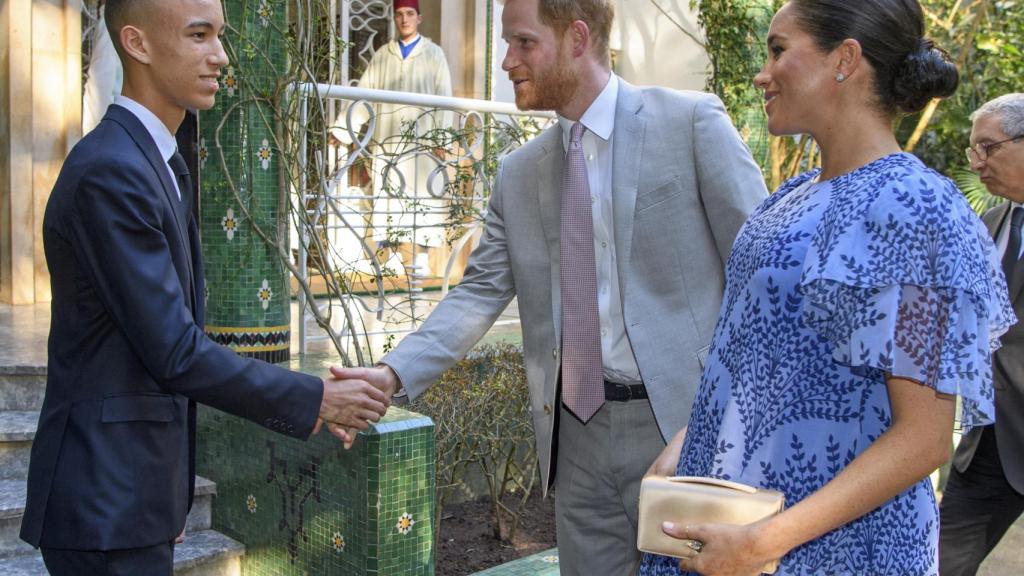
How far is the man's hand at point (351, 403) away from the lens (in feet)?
9.50

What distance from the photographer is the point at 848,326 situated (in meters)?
1.76

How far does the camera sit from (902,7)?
1.89m

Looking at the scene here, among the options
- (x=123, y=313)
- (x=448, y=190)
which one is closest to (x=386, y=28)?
(x=448, y=190)

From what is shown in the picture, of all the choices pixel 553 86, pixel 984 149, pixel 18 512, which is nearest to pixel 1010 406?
pixel 984 149

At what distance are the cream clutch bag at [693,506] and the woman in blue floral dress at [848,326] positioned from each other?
0.03m

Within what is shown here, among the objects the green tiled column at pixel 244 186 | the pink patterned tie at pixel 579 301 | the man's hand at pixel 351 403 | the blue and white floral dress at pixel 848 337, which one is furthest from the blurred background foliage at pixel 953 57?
the blue and white floral dress at pixel 848 337

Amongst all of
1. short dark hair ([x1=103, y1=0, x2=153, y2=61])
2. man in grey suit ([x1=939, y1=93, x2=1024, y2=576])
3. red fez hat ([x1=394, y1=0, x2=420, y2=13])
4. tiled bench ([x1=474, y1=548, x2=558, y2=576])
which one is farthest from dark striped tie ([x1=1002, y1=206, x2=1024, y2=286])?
red fez hat ([x1=394, y1=0, x2=420, y2=13])

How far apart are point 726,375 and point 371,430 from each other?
156cm

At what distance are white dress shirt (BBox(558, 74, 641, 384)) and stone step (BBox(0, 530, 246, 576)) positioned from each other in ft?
5.83

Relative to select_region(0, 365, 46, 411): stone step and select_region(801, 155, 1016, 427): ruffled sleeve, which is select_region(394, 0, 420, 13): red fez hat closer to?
select_region(0, 365, 46, 411): stone step

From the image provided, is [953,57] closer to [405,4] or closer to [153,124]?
[405,4]

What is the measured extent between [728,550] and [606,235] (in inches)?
55.5

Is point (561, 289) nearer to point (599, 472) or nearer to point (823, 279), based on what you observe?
point (599, 472)

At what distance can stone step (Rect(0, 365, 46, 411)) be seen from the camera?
14.5 ft
